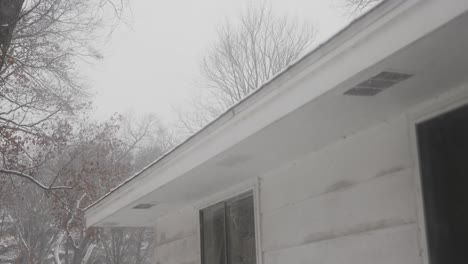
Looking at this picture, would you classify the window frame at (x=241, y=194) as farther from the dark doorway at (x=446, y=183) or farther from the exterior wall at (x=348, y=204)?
the dark doorway at (x=446, y=183)

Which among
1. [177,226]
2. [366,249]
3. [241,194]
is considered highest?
[241,194]

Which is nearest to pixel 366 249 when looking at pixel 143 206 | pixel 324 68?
pixel 324 68

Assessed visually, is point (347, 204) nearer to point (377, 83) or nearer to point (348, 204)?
point (348, 204)

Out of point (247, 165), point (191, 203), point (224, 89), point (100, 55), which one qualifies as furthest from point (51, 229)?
point (247, 165)

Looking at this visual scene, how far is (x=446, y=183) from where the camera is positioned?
2887 millimetres

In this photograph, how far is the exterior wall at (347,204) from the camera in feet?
10.6

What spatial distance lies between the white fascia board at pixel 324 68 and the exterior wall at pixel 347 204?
74 centimetres

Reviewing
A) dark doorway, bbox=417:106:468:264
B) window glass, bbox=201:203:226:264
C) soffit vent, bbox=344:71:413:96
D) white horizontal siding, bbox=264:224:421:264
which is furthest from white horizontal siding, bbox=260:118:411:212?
window glass, bbox=201:203:226:264

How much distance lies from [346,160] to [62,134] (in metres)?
16.5

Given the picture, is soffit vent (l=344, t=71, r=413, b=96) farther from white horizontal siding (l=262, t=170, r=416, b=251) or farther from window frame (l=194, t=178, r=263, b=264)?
window frame (l=194, t=178, r=263, b=264)

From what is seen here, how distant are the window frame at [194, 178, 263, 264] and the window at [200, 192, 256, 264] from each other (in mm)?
31

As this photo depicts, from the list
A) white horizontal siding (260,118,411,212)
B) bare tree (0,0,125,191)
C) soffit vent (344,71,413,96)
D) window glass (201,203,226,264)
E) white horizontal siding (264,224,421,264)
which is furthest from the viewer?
bare tree (0,0,125,191)

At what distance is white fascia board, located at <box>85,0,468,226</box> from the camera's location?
2033 mm

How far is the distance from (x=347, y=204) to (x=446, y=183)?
0.88m
